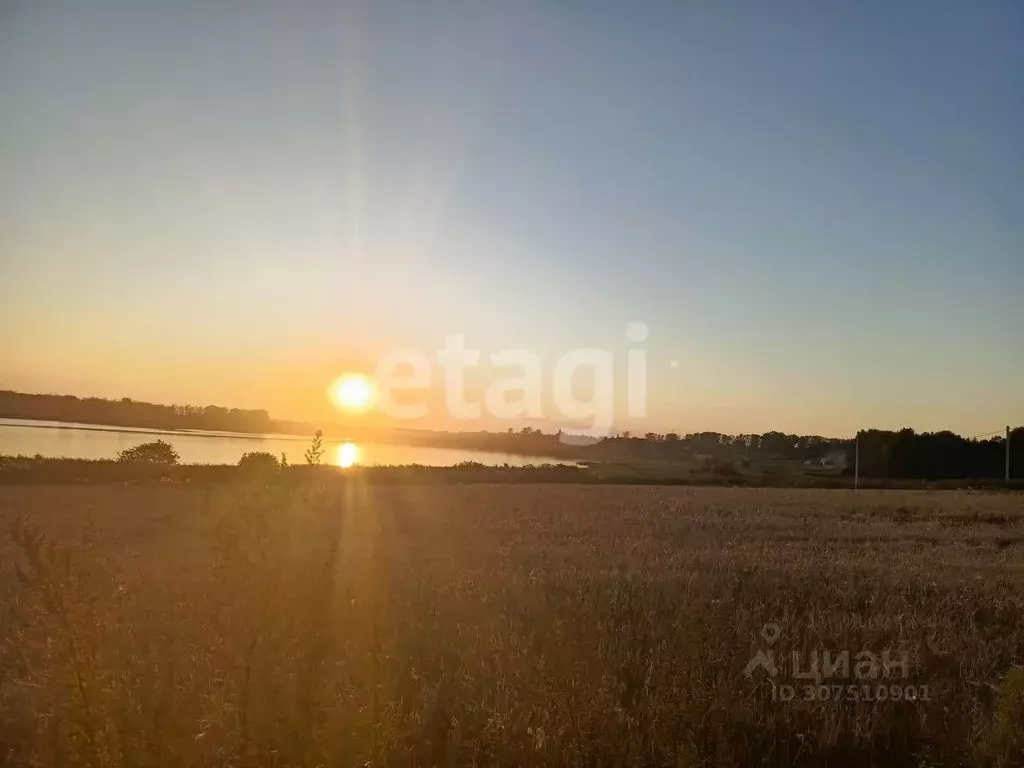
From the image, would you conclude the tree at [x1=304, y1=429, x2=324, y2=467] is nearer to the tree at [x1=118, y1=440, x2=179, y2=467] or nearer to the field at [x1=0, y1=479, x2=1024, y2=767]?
the field at [x1=0, y1=479, x2=1024, y2=767]

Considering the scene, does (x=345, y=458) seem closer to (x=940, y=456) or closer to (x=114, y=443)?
(x=114, y=443)

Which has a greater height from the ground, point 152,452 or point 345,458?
point 345,458

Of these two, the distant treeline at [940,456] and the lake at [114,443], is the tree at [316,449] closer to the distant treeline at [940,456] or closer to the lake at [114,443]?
the lake at [114,443]

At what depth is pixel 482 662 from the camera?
18.8 feet

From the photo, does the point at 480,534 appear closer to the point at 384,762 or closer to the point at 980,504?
the point at 384,762

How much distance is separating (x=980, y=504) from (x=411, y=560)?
33.4m

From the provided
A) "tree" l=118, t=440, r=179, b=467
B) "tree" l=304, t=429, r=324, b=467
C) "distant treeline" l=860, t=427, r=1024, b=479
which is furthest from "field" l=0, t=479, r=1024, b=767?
"distant treeline" l=860, t=427, r=1024, b=479

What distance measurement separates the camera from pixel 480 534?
17594 millimetres

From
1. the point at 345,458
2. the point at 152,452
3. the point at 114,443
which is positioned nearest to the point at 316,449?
the point at 345,458

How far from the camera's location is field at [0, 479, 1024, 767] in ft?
14.3

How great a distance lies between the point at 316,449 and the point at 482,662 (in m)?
2.24

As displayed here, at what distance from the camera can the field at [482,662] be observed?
434 centimetres

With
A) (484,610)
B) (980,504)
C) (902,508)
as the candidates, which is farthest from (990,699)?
(980,504)

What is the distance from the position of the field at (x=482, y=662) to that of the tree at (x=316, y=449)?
0.41 metres
